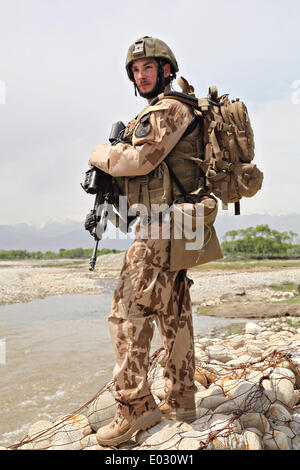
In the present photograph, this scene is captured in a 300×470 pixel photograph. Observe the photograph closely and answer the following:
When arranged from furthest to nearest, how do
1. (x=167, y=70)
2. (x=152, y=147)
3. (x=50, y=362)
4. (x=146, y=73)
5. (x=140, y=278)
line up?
(x=50, y=362) → (x=167, y=70) → (x=146, y=73) → (x=140, y=278) → (x=152, y=147)

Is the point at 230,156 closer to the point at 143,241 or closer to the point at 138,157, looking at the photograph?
the point at 138,157

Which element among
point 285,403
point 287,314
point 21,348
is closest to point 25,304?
point 21,348

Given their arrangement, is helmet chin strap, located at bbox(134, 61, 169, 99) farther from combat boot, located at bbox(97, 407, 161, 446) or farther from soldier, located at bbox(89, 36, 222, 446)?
combat boot, located at bbox(97, 407, 161, 446)

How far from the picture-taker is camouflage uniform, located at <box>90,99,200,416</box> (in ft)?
8.45

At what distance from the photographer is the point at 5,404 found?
4.63 metres

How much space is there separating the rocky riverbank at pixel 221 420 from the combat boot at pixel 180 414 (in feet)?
0.15

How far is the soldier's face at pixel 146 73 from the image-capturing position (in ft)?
9.22

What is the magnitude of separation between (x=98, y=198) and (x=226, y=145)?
98 cm

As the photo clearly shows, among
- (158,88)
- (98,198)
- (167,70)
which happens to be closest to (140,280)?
(98,198)

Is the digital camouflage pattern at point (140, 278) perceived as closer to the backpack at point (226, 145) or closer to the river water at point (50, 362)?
the backpack at point (226, 145)

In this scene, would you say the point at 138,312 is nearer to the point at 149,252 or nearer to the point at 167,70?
the point at 149,252

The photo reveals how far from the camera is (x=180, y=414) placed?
2.90 m

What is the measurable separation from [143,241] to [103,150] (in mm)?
682

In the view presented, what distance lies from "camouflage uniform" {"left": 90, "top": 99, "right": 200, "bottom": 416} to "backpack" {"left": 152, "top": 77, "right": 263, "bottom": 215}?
116mm
